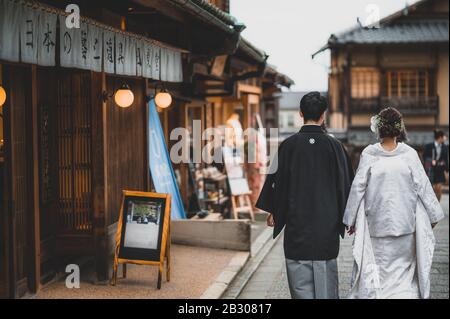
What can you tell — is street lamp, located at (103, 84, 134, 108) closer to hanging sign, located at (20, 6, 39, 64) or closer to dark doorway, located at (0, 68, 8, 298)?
dark doorway, located at (0, 68, 8, 298)

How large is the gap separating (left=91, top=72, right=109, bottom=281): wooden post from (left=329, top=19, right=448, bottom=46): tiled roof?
23.8 m

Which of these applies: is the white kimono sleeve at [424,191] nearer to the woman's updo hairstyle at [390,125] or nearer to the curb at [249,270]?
the woman's updo hairstyle at [390,125]

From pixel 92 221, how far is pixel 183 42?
448 cm

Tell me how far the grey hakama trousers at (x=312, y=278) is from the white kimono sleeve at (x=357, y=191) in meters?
0.46

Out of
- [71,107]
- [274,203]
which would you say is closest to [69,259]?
[71,107]

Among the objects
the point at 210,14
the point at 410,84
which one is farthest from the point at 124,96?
the point at 410,84

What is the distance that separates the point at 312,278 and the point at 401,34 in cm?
2914

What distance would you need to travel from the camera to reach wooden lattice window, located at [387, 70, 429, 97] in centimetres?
3425

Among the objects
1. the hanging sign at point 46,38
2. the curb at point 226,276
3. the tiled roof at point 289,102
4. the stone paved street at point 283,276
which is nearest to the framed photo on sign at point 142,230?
the curb at point 226,276

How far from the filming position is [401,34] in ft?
112

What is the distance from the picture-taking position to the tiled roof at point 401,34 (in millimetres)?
33281

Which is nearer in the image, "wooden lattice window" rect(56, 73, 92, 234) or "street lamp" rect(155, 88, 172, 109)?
"wooden lattice window" rect(56, 73, 92, 234)

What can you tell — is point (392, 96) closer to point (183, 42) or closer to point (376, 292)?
point (183, 42)

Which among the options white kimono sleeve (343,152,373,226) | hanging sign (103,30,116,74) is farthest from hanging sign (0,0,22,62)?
white kimono sleeve (343,152,373,226)
